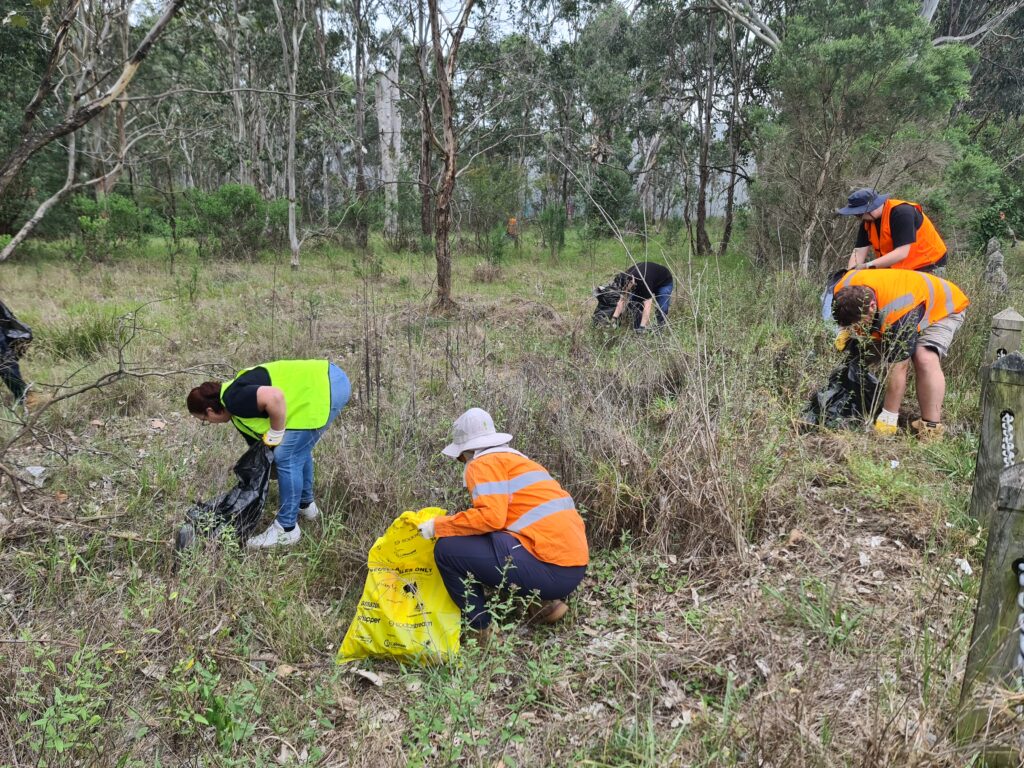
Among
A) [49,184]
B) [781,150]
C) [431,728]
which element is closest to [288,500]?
[431,728]

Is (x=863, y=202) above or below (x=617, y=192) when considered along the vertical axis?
below

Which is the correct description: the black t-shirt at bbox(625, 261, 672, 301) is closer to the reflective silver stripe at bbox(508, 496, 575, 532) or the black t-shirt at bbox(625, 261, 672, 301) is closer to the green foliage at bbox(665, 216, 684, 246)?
the reflective silver stripe at bbox(508, 496, 575, 532)

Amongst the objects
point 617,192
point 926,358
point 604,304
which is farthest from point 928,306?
point 617,192

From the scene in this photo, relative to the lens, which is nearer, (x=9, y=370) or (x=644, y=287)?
(x=9, y=370)

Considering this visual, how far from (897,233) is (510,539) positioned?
137 inches

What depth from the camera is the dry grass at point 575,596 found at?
198 centimetres

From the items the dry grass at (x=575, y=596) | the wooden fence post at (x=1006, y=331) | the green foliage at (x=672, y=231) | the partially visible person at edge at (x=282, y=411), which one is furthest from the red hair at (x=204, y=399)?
the green foliage at (x=672, y=231)

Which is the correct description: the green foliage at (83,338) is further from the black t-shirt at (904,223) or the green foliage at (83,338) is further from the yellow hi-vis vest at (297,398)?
the black t-shirt at (904,223)

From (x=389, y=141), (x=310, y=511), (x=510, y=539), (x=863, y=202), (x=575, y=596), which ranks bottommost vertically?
(x=575, y=596)

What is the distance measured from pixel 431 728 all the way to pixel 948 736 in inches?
55.2

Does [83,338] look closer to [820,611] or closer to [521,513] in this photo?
[521,513]

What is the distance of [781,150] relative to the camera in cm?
829

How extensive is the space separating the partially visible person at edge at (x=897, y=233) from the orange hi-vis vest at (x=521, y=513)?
9.79 ft

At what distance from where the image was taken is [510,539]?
2717 millimetres
